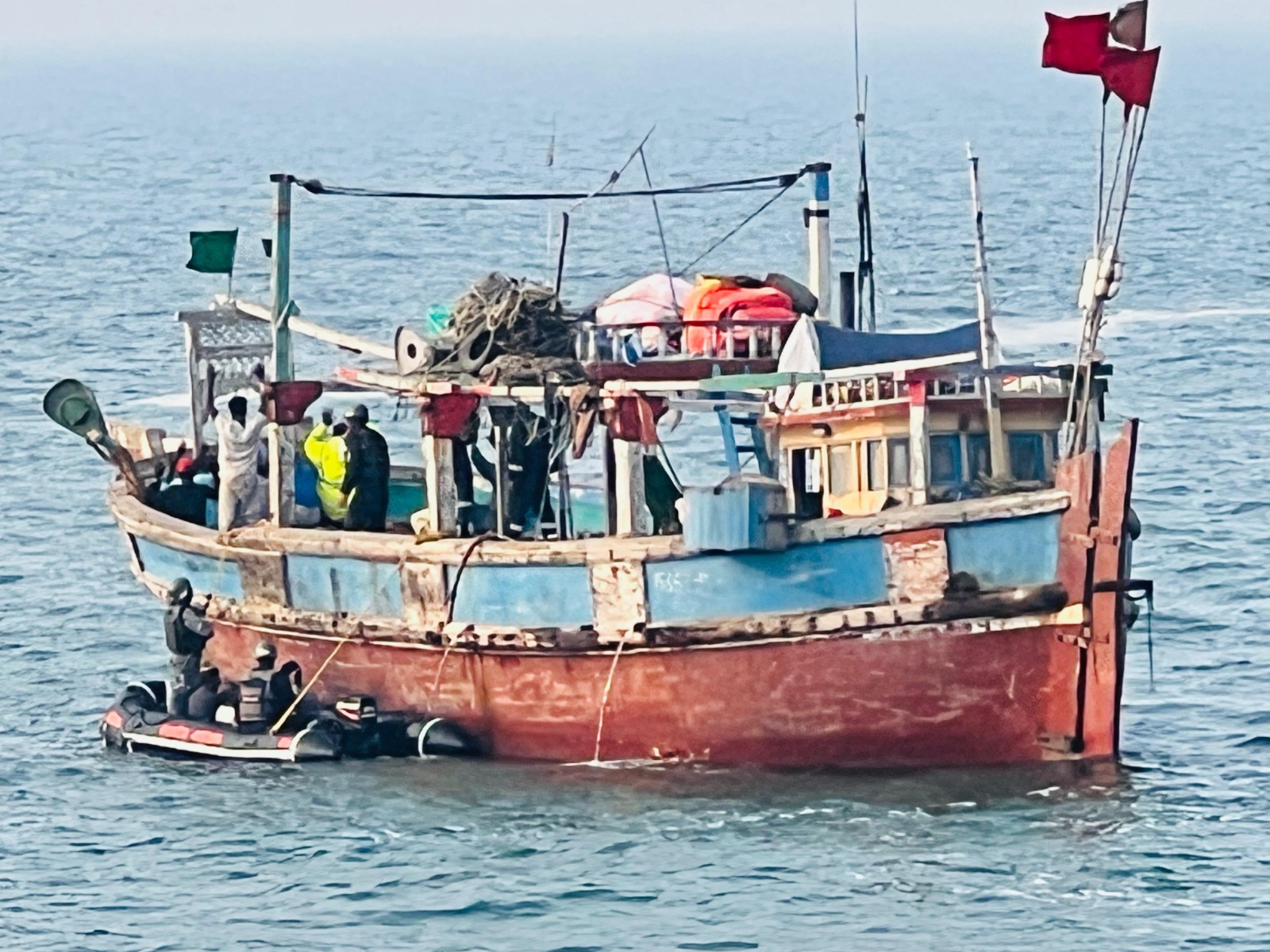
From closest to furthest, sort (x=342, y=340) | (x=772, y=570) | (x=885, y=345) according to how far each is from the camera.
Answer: (x=772, y=570)
(x=885, y=345)
(x=342, y=340)

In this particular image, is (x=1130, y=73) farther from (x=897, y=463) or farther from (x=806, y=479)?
(x=806, y=479)

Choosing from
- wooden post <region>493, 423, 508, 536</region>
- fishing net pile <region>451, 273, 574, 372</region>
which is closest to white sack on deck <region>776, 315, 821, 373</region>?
fishing net pile <region>451, 273, 574, 372</region>

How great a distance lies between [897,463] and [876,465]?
0.20 m

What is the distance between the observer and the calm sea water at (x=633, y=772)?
2370cm

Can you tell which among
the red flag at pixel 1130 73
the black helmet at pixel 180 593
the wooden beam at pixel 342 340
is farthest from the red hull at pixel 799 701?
the red flag at pixel 1130 73

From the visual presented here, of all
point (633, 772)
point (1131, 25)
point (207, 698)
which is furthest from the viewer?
point (207, 698)

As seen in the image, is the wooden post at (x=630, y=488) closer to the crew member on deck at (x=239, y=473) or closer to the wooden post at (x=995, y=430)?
the wooden post at (x=995, y=430)

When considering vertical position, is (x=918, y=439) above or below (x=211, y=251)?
below

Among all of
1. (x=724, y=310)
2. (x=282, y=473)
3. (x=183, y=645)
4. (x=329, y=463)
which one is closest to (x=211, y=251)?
(x=282, y=473)

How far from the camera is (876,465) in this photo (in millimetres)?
27188

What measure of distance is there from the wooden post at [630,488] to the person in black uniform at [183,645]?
13.5 ft

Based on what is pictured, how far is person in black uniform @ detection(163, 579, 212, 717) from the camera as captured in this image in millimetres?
28906

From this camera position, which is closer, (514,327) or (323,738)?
(323,738)

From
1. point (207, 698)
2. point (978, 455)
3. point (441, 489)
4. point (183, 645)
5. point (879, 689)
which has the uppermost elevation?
point (978, 455)
